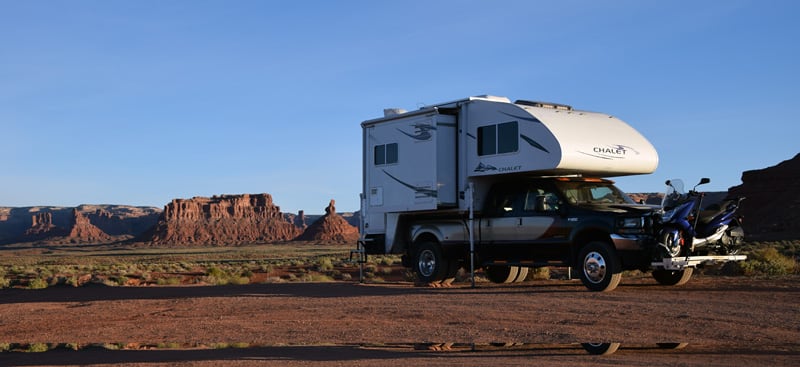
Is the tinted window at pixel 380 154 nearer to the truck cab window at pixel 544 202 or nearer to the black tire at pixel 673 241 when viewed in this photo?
the truck cab window at pixel 544 202

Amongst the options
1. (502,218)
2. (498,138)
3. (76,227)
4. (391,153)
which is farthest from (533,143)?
(76,227)

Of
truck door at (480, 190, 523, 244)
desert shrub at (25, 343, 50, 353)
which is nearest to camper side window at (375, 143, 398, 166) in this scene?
truck door at (480, 190, 523, 244)

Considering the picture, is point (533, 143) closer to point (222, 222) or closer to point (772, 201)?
point (772, 201)

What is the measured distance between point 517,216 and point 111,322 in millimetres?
7463

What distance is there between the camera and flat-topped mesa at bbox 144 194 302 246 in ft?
459

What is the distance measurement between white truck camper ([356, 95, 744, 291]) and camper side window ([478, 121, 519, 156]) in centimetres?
2

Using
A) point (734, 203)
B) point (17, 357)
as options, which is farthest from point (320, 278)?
Answer: point (17, 357)

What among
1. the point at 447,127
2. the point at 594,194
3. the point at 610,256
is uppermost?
the point at 447,127

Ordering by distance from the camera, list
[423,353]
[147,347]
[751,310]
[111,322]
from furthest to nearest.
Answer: [111,322]
[751,310]
[147,347]
[423,353]

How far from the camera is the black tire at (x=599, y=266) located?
1500cm

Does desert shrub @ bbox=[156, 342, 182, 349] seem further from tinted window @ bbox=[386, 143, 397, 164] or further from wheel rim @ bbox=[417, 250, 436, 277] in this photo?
tinted window @ bbox=[386, 143, 397, 164]

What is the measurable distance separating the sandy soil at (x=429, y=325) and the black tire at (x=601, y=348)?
10 centimetres

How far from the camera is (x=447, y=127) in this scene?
18.1 m

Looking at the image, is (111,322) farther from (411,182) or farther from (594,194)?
(594,194)
